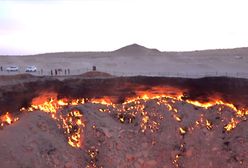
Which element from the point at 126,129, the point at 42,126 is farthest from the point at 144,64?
the point at 42,126

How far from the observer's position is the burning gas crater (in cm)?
2120

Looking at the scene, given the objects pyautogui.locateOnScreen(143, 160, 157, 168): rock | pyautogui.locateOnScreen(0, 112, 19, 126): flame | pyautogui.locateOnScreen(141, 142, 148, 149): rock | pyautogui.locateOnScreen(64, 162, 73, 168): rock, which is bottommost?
pyautogui.locateOnScreen(143, 160, 157, 168): rock

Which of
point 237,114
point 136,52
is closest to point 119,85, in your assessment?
point 237,114

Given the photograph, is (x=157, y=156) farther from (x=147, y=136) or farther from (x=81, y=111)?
(x=81, y=111)

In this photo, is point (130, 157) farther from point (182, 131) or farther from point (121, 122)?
point (182, 131)

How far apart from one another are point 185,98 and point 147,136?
A: 12.9 ft

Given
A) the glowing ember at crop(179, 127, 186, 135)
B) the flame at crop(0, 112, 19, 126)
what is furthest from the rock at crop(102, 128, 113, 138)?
the flame at crop(0, 112, 19, 126)

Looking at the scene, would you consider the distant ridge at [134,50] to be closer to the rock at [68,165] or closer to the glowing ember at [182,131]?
the glowing ember at [182,131]

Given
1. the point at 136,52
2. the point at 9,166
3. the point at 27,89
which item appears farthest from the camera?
the point at 136,52

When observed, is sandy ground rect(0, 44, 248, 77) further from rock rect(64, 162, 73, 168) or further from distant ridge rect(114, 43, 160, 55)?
rock rect(64, 162, 73, 168)

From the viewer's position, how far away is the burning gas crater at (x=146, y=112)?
2120 centimetres

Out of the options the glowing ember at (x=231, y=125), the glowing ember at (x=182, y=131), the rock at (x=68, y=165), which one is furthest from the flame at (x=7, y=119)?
the glowing ember at (x=231, y=125)

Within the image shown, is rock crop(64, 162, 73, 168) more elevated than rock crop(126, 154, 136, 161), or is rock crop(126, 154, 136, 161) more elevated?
rock crop(64, 162, 73, 168)

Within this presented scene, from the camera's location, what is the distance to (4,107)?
19344mm
